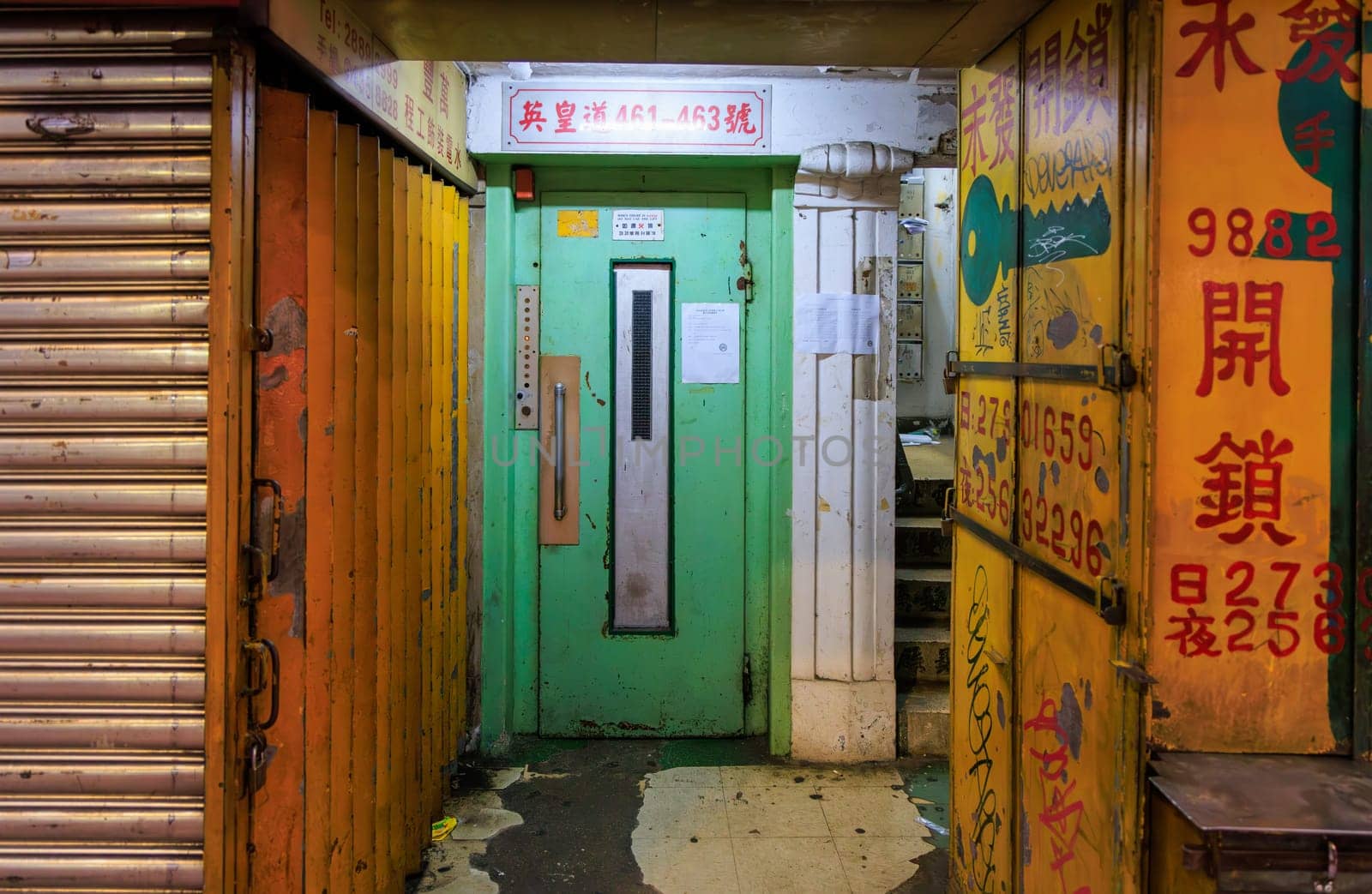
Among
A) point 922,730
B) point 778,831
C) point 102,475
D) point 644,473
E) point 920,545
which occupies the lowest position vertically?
point 778,831

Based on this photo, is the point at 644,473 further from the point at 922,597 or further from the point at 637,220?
the point at 922,597

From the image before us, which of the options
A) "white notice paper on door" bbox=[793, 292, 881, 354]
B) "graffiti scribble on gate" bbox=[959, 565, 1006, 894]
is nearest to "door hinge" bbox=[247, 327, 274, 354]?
"graffiti scribble on gate" bbox=[959, 565, 1006, 894]

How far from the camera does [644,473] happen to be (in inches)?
162

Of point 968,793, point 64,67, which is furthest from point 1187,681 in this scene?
point 64,67

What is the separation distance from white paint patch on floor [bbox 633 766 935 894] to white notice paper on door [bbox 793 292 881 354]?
200 centimetres

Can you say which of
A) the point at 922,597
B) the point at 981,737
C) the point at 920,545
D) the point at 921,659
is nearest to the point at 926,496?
the point at 920,545

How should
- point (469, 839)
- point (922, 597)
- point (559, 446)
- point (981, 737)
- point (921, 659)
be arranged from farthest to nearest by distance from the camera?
point (922, 597)
point (921, 659)
point (559, 446)
point (469, 839)
point (981, 737)

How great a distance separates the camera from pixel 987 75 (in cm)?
254

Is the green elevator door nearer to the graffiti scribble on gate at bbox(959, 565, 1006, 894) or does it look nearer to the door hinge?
the graffiti scribble on gate at bbox(959, 565, 1006, 894)

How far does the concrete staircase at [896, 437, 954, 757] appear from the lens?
13.0 ft

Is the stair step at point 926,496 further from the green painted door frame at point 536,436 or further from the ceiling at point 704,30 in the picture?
the ceiling at point 704,30

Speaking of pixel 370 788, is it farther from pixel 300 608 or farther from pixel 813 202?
pixel 813 202

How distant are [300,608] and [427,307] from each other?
132 cm

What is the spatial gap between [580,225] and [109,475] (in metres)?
2.56
